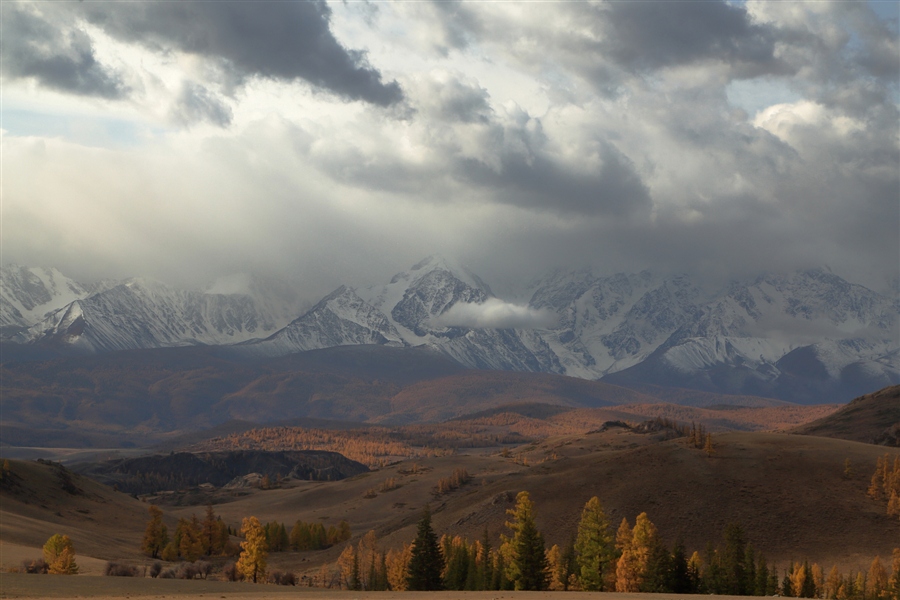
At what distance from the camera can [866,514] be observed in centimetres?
16550

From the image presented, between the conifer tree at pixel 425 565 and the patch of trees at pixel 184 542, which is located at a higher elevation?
the conifer tree at pixel 425 565

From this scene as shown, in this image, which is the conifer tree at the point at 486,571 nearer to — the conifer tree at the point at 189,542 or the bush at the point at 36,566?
the bush at the point at 36,566

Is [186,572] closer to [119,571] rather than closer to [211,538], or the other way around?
[119,571]

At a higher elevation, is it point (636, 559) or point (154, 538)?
point (636, 559)

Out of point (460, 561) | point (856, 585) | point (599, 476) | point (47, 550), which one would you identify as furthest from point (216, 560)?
point (856, 585)

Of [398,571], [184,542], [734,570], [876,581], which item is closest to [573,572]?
[734,570]

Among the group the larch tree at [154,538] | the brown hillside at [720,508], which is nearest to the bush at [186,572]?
the brown hillside at [720,508]

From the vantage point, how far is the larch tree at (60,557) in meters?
120

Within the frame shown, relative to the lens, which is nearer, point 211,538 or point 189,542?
point 189,542

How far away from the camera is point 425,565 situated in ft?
381

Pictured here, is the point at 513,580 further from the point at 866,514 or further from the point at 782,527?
the point at 866,514

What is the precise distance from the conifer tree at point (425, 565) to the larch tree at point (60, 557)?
140 feet

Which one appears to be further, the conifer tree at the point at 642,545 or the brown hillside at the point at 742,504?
the brown hillside at the point at 742,504

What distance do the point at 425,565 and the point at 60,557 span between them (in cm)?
4789
